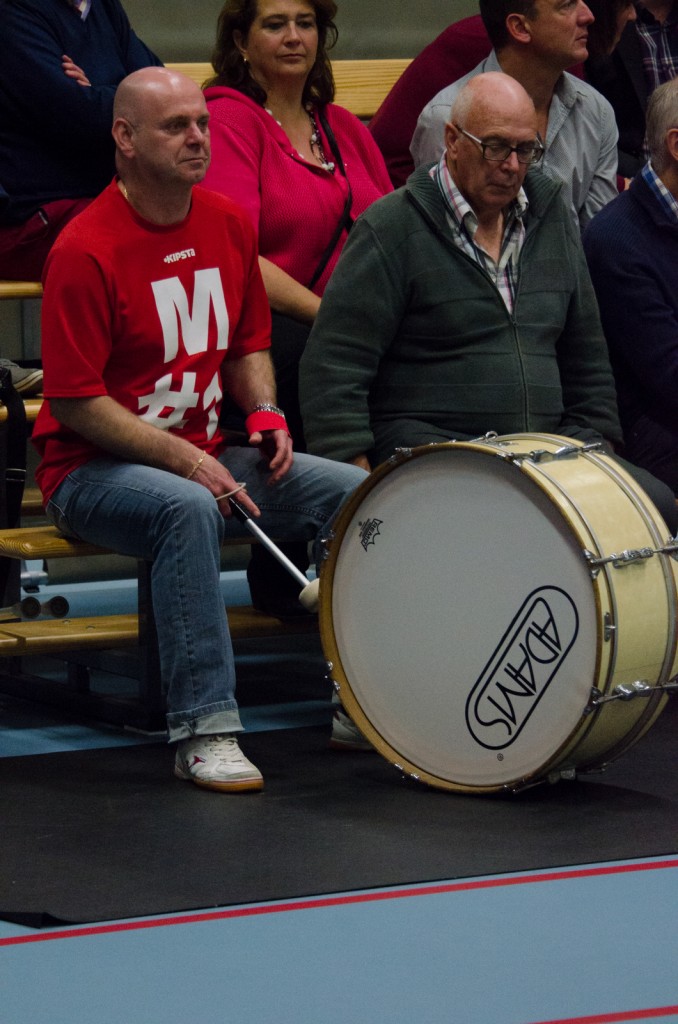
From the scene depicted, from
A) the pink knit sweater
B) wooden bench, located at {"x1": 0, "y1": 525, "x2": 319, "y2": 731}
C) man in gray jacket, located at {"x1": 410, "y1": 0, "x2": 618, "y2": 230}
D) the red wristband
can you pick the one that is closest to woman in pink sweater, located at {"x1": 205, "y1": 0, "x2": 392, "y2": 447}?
the pink knit sweater

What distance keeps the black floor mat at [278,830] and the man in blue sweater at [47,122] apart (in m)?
1.30

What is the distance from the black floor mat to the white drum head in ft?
0.41

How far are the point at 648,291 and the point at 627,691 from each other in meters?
1.38

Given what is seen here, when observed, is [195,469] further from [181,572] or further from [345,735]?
[345,735]

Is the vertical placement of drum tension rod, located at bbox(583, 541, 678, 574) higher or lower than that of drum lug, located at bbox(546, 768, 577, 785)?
higher

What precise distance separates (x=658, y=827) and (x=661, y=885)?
0.27 metres

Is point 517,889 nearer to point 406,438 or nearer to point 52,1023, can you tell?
point 52,1023

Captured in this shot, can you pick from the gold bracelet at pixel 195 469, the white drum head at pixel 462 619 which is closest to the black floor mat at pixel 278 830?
Answer: the white drum head at pixel 462 619

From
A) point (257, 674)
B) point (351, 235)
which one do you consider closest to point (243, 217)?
point (351, 235)

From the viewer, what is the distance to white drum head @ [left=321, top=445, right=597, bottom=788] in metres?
2.75

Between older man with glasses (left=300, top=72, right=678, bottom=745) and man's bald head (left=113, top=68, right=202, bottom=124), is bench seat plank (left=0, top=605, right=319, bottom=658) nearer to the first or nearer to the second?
older man with glasses (left=300, top=72, right=678, bottom=745)

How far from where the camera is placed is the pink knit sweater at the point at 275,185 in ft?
12.4

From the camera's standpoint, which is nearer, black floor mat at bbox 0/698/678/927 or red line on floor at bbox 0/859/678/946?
red line on floor at bbox 0/859/678/946

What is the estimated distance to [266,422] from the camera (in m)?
3.37
